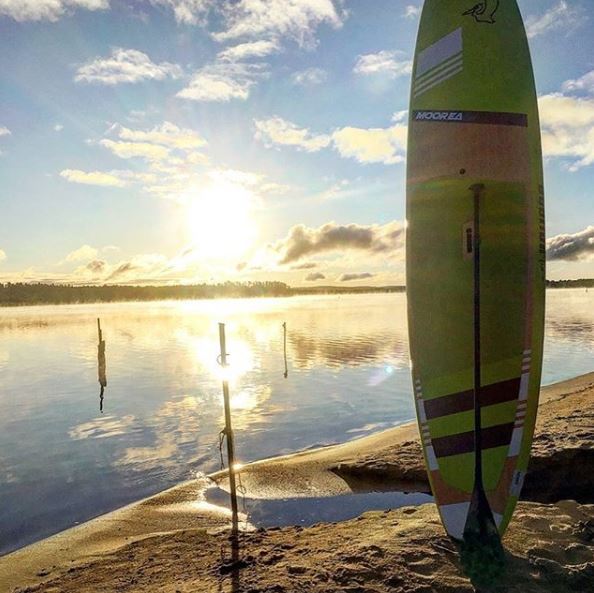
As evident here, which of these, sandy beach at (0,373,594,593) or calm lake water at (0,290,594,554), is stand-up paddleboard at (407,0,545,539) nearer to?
sandy beach at (0,373,594,593)

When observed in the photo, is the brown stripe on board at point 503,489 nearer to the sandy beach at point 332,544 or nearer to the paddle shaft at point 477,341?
the paddle shaft at point 477,341

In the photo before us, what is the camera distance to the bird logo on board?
5.58m

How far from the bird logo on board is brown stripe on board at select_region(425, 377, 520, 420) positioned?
169 inches

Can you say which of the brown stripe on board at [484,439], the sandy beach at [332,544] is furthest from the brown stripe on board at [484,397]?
the sandy beach at [332,544]

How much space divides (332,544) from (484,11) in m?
6.79

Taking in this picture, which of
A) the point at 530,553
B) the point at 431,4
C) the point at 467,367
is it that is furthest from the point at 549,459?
the point at 431,4

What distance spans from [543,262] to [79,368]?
28.5 metres

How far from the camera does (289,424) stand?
15.4 metres

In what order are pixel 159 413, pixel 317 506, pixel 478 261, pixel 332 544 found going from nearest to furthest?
1. pixel 478 261
2. pixel 332 544
3. pixel 317 506
4. pixel 159 413

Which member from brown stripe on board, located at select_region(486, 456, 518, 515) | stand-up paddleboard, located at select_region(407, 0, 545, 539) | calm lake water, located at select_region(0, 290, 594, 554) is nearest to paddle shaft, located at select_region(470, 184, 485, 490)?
stand-up paddleboard, located at select_region(407, 0, 545, 539)

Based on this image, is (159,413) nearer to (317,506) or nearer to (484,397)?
(317,506)

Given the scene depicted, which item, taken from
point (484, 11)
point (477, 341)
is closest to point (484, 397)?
point (477, 341)

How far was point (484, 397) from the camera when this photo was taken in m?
5.41

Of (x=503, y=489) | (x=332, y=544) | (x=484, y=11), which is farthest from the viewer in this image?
(x=332, y=544)
